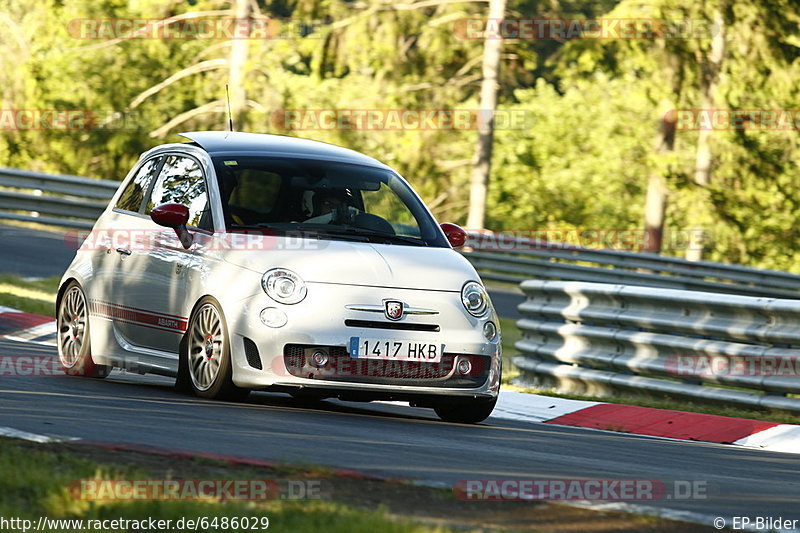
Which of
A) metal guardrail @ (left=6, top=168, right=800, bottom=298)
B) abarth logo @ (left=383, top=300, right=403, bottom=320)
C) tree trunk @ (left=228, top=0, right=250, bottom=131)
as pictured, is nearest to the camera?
abarth logo @ (left=383, top=300, right=403, bottom=320)

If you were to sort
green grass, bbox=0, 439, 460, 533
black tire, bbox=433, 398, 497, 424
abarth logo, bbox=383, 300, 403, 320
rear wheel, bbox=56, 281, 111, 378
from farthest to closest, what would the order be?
rear wheel, bbox=56, 281, 111, 378 → black tire, bbox=433, 398, 497, 424 → abarth logo, bbox=383, 300, 403, 320 → green grass, bbox=0, 439, 460, 533

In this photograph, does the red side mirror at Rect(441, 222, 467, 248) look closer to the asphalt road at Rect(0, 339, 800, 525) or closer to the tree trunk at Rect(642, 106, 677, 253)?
the asphalt road at Rect(0, 339, 800, 525)

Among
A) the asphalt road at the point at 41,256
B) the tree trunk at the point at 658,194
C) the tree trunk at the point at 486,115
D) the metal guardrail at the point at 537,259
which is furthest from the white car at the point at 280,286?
the tree trunk at the point at 658,194

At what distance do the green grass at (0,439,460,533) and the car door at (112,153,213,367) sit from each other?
3.76 meters

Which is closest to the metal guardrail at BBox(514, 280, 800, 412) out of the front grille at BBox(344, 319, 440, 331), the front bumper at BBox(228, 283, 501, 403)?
the front bumper at BBox(228, 283, 501, 403)

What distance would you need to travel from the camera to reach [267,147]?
9898 millimetres

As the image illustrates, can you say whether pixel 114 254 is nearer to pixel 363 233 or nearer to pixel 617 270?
pixel 363 233

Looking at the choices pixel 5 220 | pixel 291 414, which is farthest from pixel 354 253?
pixel 5 220

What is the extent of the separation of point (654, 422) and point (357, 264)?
273cm

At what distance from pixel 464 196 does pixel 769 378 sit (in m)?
27.3

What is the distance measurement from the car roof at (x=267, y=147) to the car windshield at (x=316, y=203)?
10 cm

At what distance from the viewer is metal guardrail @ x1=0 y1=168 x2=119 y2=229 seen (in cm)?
2225

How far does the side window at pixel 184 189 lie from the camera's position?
31.1 ft

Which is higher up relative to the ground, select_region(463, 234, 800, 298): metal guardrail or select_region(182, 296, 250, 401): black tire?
select_region(182, 296, 250, 401): black tire
